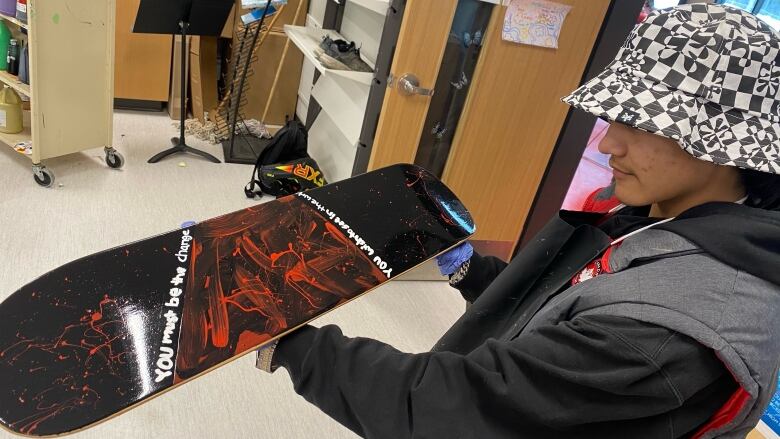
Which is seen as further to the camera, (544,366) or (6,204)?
(6,204)

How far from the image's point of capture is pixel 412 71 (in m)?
2.25

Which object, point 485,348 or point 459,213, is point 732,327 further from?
point 459,213

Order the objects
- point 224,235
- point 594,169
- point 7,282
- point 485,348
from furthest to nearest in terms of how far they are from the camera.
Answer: point 594,169, point 7,282, point 224,235, point 485,348

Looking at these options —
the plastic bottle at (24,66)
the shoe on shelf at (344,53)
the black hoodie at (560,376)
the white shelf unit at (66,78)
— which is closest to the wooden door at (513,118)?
the shoe on shelf at (344,53)

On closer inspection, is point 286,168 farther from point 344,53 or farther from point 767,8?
point 767,8

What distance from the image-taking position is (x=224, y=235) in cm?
144

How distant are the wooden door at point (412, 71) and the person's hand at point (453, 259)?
980 mm

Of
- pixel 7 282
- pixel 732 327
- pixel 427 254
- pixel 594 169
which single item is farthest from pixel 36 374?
pixel 594 169

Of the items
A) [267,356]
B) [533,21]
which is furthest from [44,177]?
[533,21]

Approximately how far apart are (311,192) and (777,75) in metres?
1.31

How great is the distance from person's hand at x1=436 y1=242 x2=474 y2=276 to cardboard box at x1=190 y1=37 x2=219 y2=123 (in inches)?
122

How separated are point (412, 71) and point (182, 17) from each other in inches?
68.5

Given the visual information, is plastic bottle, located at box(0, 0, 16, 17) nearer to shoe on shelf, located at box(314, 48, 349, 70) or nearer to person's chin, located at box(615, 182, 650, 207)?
shoe on shelf, located at box(314, 48, 349, 70)

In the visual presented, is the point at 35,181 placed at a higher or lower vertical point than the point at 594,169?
lower
